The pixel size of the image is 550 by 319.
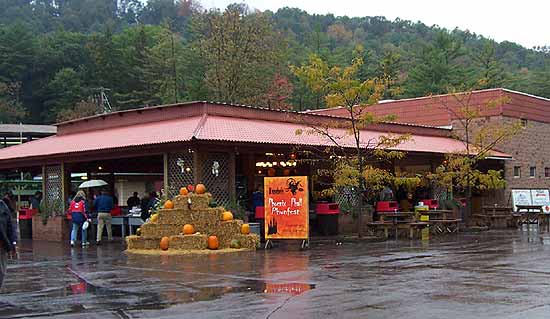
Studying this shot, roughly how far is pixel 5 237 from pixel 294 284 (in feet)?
15.3

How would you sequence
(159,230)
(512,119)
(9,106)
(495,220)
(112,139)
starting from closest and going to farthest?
1. (159,230)
2. (112,139)
3. (495,220)
4. (512,119)
5. (9,106)

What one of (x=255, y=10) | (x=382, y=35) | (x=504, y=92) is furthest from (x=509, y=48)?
(x=504, y=92)

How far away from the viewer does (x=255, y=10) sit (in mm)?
64375

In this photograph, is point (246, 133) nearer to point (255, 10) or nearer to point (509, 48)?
point (255, 10)

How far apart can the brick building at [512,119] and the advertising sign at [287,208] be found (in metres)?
16.7

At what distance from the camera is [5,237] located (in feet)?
30.6

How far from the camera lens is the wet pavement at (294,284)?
9.38m

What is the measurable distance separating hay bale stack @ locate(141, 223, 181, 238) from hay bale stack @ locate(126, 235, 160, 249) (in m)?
0.12

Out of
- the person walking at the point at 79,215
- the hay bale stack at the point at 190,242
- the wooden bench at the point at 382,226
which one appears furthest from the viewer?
the wooden bench at the point at 382,226

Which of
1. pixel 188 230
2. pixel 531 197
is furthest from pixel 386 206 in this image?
pixel 531 197

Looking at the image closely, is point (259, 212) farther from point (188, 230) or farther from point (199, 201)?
point (188, 230)

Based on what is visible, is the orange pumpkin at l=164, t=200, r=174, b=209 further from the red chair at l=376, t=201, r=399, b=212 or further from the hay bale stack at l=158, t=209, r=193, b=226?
the red chair at l=376, t=201, r=399, b=212

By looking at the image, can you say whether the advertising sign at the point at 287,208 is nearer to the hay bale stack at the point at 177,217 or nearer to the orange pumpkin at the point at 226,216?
the orange pumpkin at the point at 226,216

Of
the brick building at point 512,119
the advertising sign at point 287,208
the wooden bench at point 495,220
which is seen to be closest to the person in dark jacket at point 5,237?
the advertising sign at point 287,208
